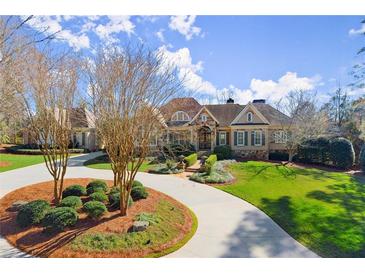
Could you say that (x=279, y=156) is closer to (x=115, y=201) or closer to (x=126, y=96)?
(x=115, y=201)

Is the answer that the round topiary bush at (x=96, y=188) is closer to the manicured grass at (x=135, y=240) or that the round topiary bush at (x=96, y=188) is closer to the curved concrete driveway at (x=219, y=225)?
the curved concrete driveway at (x=219, y=225)

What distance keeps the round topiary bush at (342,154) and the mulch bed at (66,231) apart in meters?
14.5

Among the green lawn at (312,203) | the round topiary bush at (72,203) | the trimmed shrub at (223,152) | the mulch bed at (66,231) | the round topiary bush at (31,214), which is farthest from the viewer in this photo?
the trimmed shrub at (223,152)

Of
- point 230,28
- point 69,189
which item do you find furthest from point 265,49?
point 69,189

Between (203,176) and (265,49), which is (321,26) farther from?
(203,176)

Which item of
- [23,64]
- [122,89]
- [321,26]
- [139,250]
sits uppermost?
[321,26]

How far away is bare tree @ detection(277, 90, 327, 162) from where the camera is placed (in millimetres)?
18703

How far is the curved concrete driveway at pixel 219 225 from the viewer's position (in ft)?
19.8

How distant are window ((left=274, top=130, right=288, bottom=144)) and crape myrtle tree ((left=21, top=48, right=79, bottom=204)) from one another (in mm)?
16561

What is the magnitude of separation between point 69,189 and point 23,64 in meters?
4.21

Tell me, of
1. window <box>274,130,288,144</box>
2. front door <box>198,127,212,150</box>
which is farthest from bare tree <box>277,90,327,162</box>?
front door <box>198,127,212,150</box>

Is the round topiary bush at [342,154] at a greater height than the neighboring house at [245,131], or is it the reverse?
the neighboring house at [245,131]

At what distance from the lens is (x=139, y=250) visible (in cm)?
596

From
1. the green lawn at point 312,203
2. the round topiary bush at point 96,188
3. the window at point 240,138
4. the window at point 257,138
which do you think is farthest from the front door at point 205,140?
the round topiary bush at point 96,188
